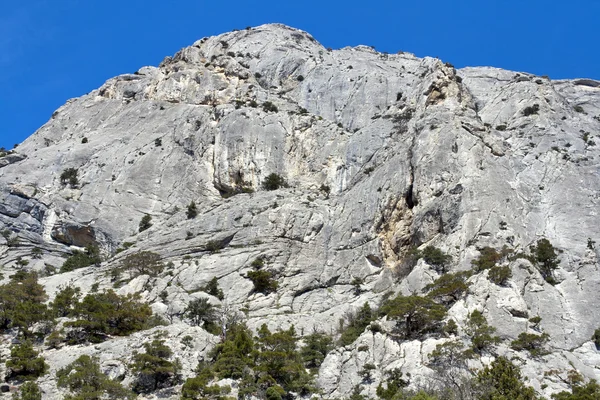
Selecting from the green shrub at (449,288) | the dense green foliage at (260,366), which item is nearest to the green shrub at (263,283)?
the dense green foliage at (260,366)

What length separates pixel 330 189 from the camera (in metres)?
73.9

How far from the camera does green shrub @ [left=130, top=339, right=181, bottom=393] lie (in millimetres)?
41750

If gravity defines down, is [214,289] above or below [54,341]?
above

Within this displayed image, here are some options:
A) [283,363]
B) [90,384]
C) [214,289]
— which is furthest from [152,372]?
[214,289]

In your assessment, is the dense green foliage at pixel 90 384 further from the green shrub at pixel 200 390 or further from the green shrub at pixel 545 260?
the green shrub at pixel 545 260

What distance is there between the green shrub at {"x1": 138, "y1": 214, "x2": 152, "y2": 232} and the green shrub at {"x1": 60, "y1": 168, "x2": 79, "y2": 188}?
10.9 m

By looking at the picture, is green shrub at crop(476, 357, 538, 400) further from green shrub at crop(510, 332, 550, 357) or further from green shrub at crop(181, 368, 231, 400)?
green shrub at crop(181, 368, 231, 400)

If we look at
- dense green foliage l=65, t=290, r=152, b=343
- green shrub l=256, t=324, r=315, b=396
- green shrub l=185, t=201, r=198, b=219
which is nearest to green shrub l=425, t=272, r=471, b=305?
green shrub l=256, t=324, r=315, b=396

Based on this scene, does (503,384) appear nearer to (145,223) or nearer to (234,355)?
(234,355)

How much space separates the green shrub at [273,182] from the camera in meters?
73.6

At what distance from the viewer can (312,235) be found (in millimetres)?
64125

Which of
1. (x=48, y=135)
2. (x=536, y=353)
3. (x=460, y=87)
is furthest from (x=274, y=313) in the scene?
(x=48, y=135)

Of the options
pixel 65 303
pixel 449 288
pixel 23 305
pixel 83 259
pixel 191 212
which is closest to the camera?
pixel 449 288

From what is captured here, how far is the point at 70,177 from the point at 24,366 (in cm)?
4031
